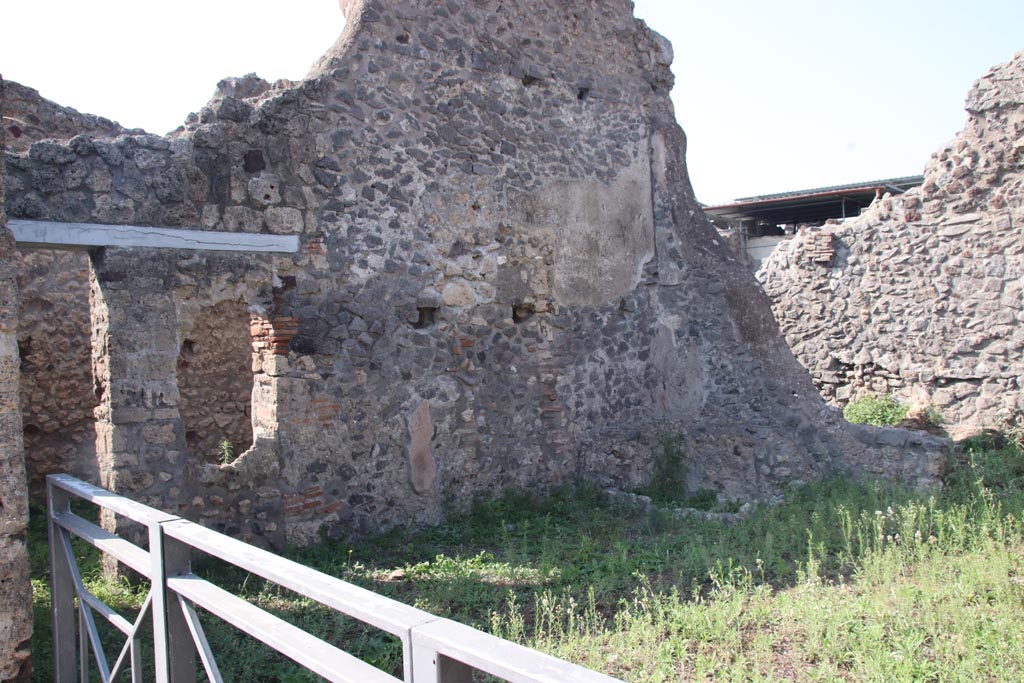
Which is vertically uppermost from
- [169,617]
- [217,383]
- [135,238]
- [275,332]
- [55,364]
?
[135,238]

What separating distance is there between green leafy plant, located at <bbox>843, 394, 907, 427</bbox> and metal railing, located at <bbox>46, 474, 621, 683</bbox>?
884 cm

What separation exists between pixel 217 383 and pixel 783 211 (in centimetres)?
1479

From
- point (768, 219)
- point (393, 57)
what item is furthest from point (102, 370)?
point (768, 219)

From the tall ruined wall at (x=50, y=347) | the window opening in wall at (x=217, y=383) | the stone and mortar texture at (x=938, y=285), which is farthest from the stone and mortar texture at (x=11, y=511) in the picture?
the stone and mortar texture at (x=938, y=285)

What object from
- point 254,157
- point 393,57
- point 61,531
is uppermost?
point 393,57

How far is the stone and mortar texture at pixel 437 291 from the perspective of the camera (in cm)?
516

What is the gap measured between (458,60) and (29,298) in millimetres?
4479

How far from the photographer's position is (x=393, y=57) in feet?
20.8

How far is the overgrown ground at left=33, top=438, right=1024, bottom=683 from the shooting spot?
11.9ft

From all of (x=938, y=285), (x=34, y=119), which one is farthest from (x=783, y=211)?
(x=34, y=119)

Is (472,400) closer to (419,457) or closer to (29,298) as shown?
(419,457)

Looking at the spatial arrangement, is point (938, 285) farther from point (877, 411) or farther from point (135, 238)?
point (135, 238)

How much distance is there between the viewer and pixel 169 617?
235cm

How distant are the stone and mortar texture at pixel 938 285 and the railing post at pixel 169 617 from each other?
936cm
